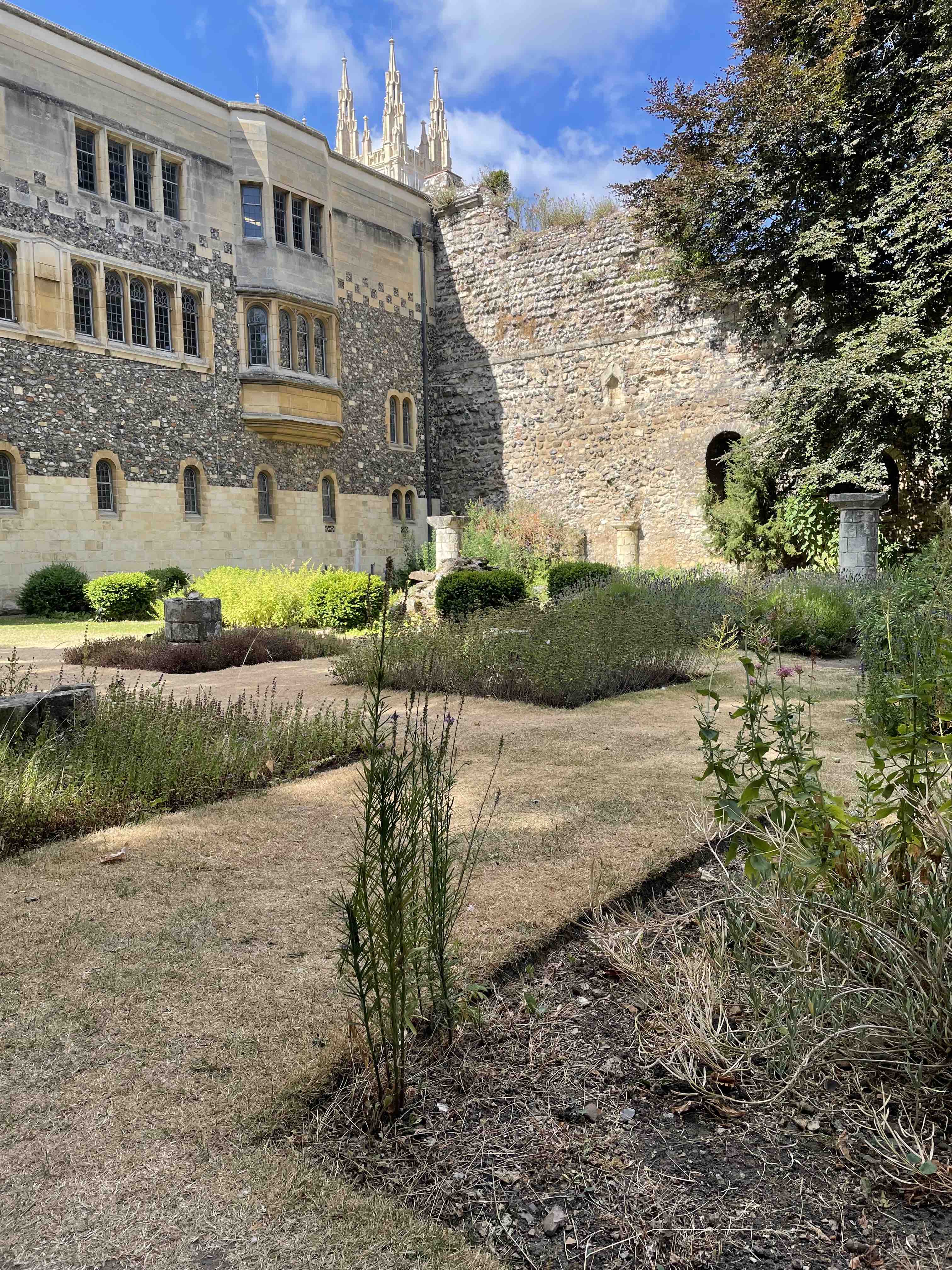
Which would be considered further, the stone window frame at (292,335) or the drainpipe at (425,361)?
the drainpipe at (425,361)

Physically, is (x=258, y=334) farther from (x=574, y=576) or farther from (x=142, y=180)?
(x=574, y=576)

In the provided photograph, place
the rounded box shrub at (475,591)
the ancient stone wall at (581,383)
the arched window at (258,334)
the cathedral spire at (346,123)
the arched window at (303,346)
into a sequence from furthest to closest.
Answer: the cathedral spire at (346,123) → the arched window at (303,346) → the arched window at (258,334) → the ancient stone wall at (581,383) → the rounded box shrub at (475,591)

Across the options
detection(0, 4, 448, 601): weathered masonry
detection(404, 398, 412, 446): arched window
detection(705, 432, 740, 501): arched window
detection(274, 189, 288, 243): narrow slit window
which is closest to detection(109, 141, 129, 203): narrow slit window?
detection(0, 4, 448, 601): weathered masonry

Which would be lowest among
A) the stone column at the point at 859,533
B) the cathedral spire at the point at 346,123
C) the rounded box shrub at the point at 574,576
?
the rounded box shrub at the point at 574,576

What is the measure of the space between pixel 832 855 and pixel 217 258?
17.8 meters

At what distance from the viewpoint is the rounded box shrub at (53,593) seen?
45.1ft

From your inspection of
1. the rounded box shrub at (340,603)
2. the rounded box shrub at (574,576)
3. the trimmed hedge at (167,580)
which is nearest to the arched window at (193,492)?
the trimmed hedge at (167,580)

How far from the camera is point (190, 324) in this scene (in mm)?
16531

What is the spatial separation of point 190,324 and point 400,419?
232 inches

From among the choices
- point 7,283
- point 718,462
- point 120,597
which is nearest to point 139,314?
point 7,283

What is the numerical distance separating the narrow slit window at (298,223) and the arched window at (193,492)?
18.0ft

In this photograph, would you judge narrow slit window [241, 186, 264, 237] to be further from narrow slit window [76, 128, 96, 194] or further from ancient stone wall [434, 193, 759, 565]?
ancient stone wall [434, 193, 759, 565]

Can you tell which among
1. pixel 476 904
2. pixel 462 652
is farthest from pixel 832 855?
pixel 462 652

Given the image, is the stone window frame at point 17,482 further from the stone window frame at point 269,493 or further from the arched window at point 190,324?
the stone window frame at point 269,493
